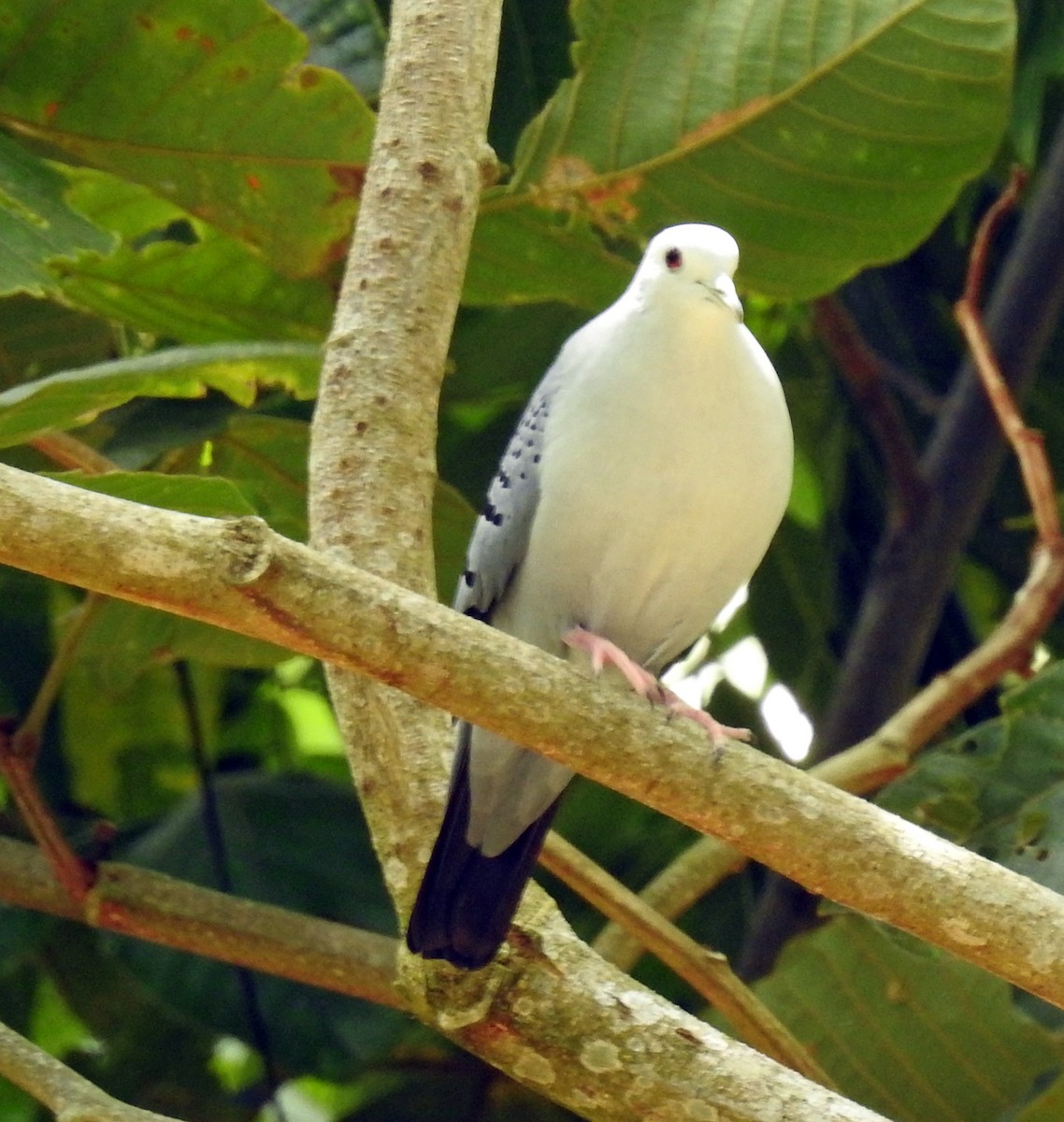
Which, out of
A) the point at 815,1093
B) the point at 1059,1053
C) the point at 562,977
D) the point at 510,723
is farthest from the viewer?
the point at 1059,1053

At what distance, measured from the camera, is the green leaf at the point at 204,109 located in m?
2.45

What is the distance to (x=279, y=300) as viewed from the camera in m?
2.78

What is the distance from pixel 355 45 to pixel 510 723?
64.8 inches

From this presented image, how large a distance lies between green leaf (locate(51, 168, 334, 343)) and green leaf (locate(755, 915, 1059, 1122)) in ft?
4.34

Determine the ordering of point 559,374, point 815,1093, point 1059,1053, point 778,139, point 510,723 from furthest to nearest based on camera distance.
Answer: point 778,139
point 1059,1053
point 559,374
point 815,1093
point 510,723

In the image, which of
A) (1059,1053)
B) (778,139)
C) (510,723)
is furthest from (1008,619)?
(510,723)

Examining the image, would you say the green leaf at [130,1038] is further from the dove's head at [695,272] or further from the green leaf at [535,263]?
the dove's head at [695,272]

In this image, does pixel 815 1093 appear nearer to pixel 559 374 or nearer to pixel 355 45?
pixel 559 374

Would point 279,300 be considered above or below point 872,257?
below

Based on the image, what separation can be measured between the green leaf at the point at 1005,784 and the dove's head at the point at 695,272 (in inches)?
27.7

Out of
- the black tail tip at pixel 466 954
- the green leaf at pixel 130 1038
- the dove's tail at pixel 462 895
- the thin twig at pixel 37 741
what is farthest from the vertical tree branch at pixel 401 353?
the green leaf at pixel 130 1038

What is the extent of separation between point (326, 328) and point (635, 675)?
3.48ft

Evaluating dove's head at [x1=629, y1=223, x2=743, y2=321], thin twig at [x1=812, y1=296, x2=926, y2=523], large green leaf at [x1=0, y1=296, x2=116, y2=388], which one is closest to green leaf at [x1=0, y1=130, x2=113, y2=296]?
large green leaf at [x1=0, y1=296, x2=116, y2=388]

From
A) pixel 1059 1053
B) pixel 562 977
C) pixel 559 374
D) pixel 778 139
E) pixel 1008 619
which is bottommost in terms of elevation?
pixel 1059 1053
